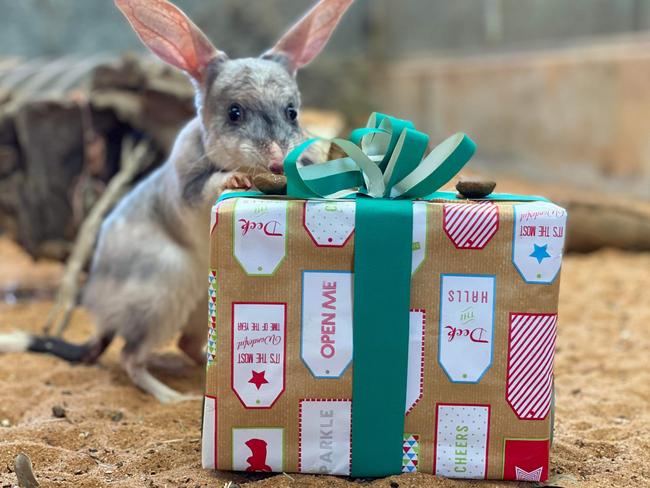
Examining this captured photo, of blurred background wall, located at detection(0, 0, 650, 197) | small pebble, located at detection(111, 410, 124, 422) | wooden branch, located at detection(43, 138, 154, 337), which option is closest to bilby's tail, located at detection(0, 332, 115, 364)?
wooden branch, located at detection(43, 138, 154, 337)

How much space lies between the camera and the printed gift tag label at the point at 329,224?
6.32 feet

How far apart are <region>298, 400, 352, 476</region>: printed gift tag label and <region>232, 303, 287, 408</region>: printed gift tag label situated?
0.10 meters

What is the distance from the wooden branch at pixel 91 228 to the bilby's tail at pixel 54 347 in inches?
21.9

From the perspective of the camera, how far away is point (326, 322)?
1.96m

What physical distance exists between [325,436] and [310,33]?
1.59m

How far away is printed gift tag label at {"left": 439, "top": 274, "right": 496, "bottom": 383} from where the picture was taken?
195 cm

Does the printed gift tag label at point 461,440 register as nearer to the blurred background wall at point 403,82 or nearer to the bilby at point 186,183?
the bilby at point 186,183

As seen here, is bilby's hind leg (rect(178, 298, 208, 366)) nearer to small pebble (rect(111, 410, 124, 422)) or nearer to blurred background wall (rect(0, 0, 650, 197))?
small pebble (rect(111, 410, 124, 422))

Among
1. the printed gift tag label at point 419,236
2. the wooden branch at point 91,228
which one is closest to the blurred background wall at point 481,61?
the wooden branch at point 91,228

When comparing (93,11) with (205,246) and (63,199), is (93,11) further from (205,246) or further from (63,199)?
(205,246)

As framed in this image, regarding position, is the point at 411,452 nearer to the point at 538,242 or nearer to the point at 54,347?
the point at 538,242

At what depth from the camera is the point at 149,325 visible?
10.3ft

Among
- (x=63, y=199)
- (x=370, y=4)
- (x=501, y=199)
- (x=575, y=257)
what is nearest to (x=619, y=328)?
(x=575, y=257)

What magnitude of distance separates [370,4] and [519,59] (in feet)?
14.9
